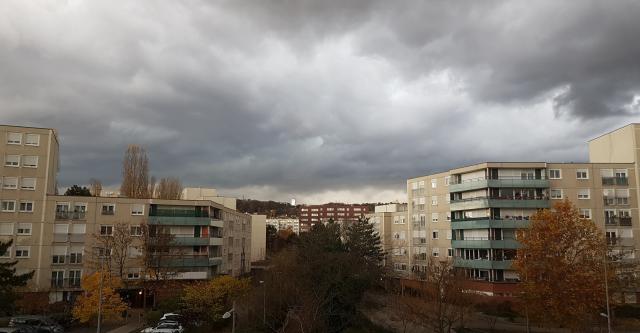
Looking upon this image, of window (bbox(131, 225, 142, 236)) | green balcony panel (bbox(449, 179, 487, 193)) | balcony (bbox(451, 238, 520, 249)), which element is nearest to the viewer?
balcony (bbox(451, 238, 520, 249))

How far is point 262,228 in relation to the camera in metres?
136

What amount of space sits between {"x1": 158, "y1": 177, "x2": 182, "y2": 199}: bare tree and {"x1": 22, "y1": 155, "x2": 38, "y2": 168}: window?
36.4 meters

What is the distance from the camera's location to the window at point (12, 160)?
62662mm

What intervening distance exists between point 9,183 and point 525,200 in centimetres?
6726

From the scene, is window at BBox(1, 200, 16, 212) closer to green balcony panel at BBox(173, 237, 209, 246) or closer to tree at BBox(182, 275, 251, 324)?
green balcony panel at BBox(173, 237, 209, 246)

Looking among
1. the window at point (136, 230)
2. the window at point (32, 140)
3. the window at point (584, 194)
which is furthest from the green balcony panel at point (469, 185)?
the window at point (32, 140)

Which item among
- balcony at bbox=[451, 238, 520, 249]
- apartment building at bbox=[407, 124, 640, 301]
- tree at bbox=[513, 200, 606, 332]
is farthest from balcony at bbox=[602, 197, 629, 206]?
tree at bbox=[513, 200, 606, 332]

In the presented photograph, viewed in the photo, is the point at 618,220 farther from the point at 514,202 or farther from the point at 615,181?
the point at 514,202

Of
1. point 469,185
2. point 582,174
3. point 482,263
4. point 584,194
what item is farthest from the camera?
point 469,185

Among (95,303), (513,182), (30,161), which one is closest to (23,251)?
(30,161)

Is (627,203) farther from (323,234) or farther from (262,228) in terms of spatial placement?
(262,228)

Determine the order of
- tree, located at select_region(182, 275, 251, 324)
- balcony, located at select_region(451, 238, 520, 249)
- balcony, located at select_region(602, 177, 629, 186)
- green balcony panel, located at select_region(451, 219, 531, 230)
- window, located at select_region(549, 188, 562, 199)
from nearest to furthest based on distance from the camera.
→ tree, located at select_region(182, 275, 251, 324)
balcony, located at select_region(451, 238, 520, 249)
green balcony panel, located at select_region(451, 219, 531, 230)
balcony, located at select_region(602, 177, 629, 186)
window, located at select_region(549, 188, 562, 199)

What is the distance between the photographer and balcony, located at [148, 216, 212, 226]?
67.6 m

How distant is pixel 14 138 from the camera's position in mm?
63500
